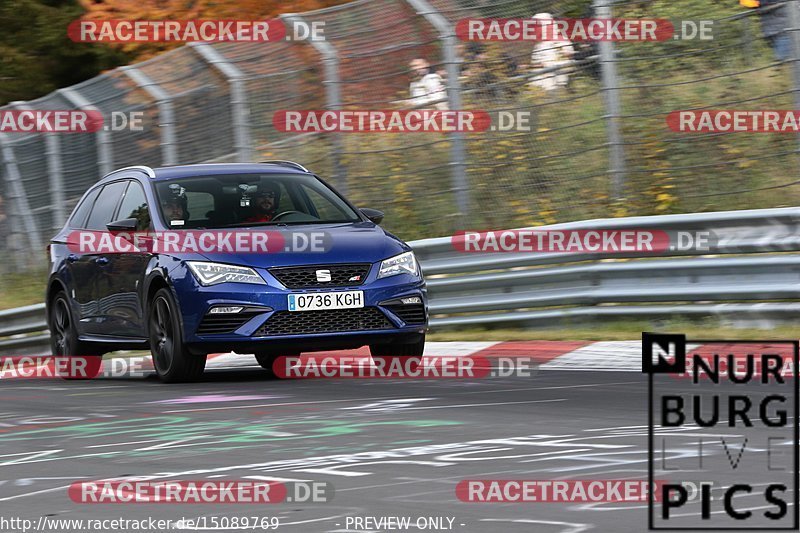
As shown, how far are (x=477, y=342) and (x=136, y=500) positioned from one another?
7.66 metres

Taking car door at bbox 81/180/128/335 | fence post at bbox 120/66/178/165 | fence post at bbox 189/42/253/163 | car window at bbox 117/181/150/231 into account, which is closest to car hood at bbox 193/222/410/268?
car window at bbox 117/181/150/231

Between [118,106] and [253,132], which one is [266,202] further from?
[118,106]

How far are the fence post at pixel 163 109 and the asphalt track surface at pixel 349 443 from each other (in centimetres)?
778

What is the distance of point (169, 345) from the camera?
11719 millimetres

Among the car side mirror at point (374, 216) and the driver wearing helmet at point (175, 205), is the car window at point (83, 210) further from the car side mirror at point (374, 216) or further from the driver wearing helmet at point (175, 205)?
the car side mirror at point (374, 216)

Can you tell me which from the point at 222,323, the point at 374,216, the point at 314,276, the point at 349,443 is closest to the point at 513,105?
the point at 374,216

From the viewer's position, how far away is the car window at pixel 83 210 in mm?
14141

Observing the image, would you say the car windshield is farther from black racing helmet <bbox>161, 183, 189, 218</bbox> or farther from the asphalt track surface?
the asphalt track surface

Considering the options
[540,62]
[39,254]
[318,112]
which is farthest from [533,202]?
[39,254]

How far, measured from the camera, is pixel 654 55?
15.9 metres

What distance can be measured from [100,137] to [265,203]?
921 cm

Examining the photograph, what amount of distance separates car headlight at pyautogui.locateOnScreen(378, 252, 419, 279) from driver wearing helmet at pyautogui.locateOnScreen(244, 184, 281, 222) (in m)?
1.12

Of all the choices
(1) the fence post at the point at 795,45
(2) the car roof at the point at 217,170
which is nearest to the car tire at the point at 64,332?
(2) the car roof at the point at 217,170

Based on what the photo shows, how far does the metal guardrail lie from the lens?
13188 mm
